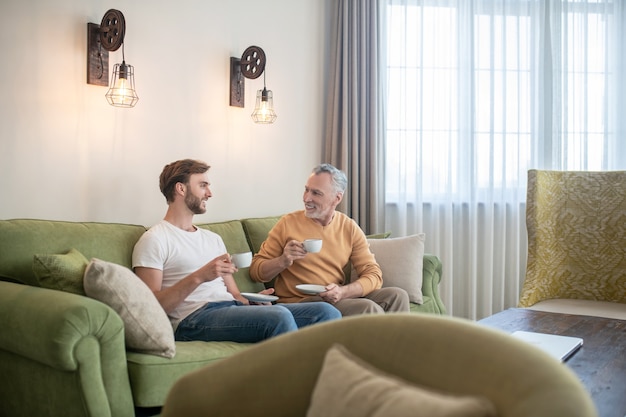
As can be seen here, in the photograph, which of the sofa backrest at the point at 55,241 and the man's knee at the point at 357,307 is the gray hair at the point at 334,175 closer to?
the man's knee at the point at 357,307

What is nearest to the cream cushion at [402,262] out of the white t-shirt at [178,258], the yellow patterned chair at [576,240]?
the yellow patterned chair at [576,240]

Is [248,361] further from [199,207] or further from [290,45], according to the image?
[290,45]

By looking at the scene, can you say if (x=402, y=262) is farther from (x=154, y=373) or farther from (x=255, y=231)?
(x=154, y=373)

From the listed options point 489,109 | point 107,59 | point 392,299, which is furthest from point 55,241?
point 489,109

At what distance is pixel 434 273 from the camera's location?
396 centimetres

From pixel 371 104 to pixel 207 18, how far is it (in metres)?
1.28

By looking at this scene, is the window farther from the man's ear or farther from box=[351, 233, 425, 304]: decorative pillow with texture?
the man's ear

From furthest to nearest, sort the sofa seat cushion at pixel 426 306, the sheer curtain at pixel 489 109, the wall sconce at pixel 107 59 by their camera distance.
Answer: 1. the sheer curtain at pixel 489 109
2. the sofa seat cushion at pixel 426 306
3. the wall sconce at pixel 107 59

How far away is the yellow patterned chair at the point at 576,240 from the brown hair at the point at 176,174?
1662 millimetres

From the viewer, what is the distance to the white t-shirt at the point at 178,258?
2.89m

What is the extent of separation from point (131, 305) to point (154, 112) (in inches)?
58.2

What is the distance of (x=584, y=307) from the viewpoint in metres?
3.36

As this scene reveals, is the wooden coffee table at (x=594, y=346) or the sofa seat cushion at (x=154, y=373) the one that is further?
the sofa seat cushion at (x=154, y=373)

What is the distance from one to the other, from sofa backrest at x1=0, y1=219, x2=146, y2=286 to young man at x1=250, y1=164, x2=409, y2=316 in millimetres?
635
